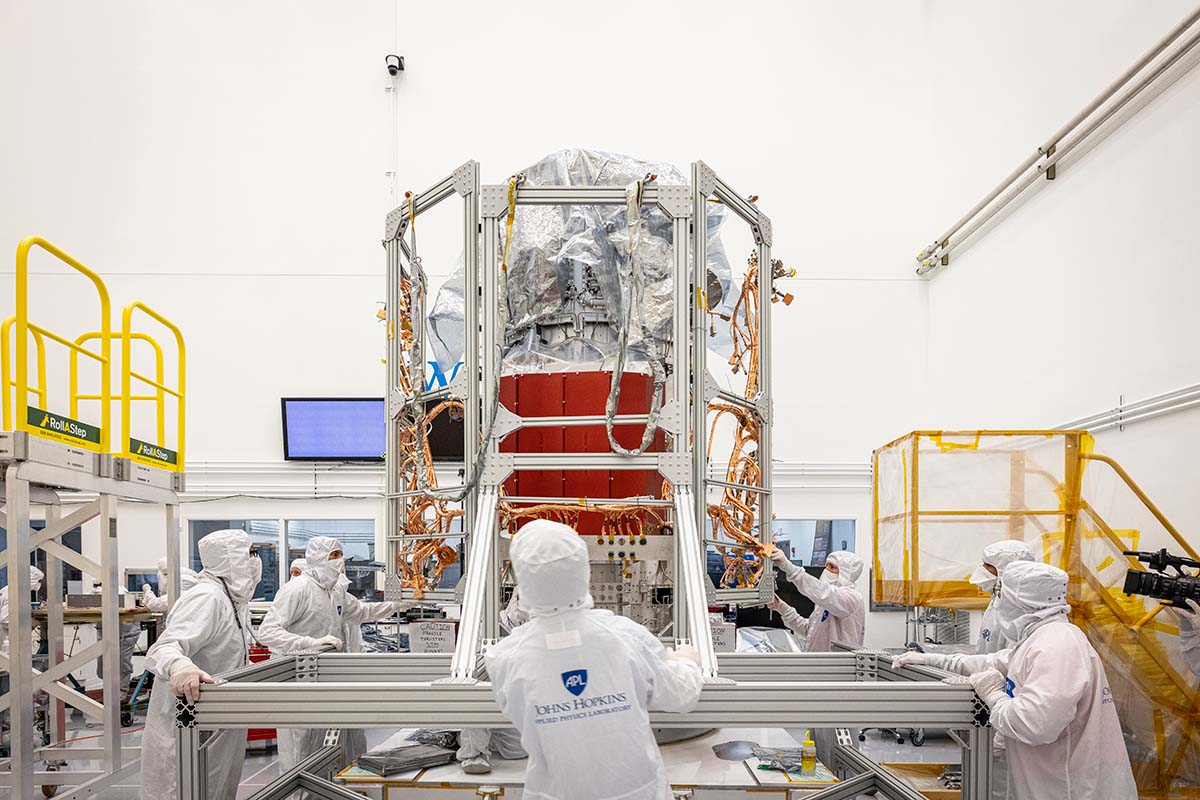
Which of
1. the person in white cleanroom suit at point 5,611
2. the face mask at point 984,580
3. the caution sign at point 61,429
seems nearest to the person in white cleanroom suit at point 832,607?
the face mask at point 984,580

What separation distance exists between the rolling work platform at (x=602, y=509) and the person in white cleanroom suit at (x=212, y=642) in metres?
0.52

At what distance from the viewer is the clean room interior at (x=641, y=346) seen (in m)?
4.37

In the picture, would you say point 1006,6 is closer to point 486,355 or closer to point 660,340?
point 660,340

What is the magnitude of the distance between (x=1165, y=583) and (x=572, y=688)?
3.40 metres

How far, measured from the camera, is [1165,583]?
14.8ft

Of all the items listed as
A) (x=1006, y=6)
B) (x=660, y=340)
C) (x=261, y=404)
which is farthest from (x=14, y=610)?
(x=1006, y=6)

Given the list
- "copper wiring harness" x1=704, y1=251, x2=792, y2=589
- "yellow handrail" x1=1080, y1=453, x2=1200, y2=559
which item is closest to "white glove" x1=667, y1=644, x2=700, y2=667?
"copper wiring harness" x1=704, y1=251, x2=792, y2=589

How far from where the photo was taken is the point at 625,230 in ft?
17.3

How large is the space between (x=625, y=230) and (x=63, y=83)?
28.8ft

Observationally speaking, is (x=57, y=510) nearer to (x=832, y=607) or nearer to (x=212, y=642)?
(x=212, y=642)

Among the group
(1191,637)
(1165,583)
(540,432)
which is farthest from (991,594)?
(540,432)

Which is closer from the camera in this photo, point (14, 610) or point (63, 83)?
point (14, 610)

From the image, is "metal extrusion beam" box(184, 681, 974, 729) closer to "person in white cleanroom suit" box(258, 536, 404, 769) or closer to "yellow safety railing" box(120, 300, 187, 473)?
"person in white cleanroom suit" box(258, 536, 404, 769)

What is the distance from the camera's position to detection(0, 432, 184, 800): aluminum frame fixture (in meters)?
4.37
